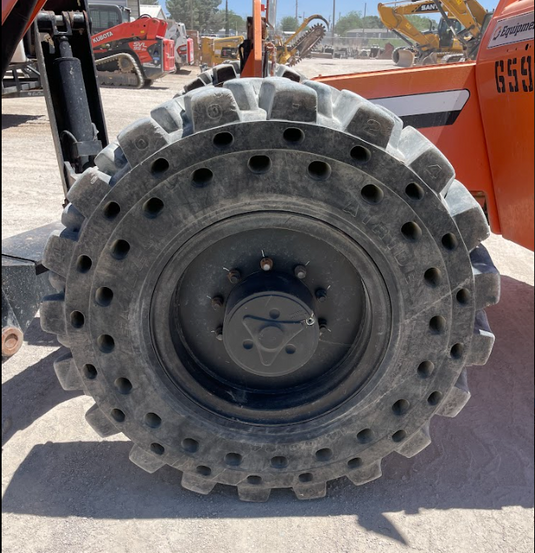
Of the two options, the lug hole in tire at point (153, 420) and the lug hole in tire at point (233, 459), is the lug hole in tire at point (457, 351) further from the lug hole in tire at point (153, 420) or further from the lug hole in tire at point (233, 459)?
the lug hole in tire at point (153, 420)

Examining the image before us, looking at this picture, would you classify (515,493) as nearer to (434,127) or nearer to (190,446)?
(190,446)

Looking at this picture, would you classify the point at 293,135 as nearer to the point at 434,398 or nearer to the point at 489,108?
the point at 434,398

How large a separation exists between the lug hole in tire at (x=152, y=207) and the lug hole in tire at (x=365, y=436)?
1227 millimetres

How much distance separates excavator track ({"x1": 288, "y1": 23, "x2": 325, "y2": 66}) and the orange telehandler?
90.2ft

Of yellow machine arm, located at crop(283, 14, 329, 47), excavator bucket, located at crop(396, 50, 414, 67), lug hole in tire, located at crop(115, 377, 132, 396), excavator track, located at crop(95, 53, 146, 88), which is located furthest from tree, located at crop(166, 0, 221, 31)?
lug hole in tire, located at crop(115, 377, 132, 396)

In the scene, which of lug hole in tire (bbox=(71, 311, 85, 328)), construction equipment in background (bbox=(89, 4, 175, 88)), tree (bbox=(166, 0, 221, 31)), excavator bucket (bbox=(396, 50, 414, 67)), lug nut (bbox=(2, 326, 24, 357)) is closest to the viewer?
lug hole in tire (bbox=(71, 311, 85, 328))

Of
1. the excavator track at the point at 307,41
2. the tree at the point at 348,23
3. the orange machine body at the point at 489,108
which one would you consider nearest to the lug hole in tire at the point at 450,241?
the orange machine body at the point at 489,108

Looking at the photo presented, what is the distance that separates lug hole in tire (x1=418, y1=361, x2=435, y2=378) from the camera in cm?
223

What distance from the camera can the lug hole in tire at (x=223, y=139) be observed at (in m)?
1.98

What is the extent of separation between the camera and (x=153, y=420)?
2.32 meters

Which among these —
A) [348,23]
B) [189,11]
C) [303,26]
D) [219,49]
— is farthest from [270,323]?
[348,23]

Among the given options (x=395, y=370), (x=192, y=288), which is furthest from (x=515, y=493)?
(x=192, y=288)

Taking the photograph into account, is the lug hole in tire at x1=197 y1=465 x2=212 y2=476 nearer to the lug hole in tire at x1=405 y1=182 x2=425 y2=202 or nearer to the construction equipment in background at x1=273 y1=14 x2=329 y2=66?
the lug hole in tire at x1=405 y1=182 x2=425 y2=202

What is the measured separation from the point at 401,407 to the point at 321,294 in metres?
0.57
